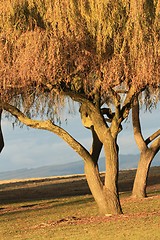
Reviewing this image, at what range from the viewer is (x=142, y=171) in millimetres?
30250

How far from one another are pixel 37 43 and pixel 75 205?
1132cm

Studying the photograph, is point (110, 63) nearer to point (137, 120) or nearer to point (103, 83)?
point (103, 83)

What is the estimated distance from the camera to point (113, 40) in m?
19.9

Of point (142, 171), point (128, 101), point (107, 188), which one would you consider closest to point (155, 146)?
point (142, 171)

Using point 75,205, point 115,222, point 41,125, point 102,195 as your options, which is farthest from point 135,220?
point 75,205

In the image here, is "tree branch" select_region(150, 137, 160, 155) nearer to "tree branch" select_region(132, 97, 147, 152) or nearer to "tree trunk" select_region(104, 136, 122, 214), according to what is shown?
"tree branch" select_region(132, 97, 147, 152)

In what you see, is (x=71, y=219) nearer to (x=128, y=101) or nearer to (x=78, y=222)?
(x=78, y=222)

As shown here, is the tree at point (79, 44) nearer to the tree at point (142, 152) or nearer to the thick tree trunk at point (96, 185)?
the thick tree trunk at point (96, 185)

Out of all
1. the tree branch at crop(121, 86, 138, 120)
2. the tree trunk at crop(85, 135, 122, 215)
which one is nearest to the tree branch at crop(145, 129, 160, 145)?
the tree trunk at crop(85, 135, 122, 215)

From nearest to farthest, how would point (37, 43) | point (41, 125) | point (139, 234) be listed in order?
point (139, 234) → point (37, 43) → point (41, 125)

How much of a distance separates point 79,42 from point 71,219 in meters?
5.59

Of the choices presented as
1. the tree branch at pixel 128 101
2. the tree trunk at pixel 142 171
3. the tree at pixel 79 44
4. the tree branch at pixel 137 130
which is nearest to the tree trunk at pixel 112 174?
the tree branch at pixel 128 101

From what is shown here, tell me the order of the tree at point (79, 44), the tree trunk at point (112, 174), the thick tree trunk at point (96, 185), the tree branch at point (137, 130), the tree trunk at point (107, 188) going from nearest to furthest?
the tree at point (79, 44) → the tree trunk at point (112, 174) → the tree trunk at point (107, 188) → the thick tree trunk at point (96, 185) → the tree branch at point (137, 130)

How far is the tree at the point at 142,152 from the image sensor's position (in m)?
30.1
